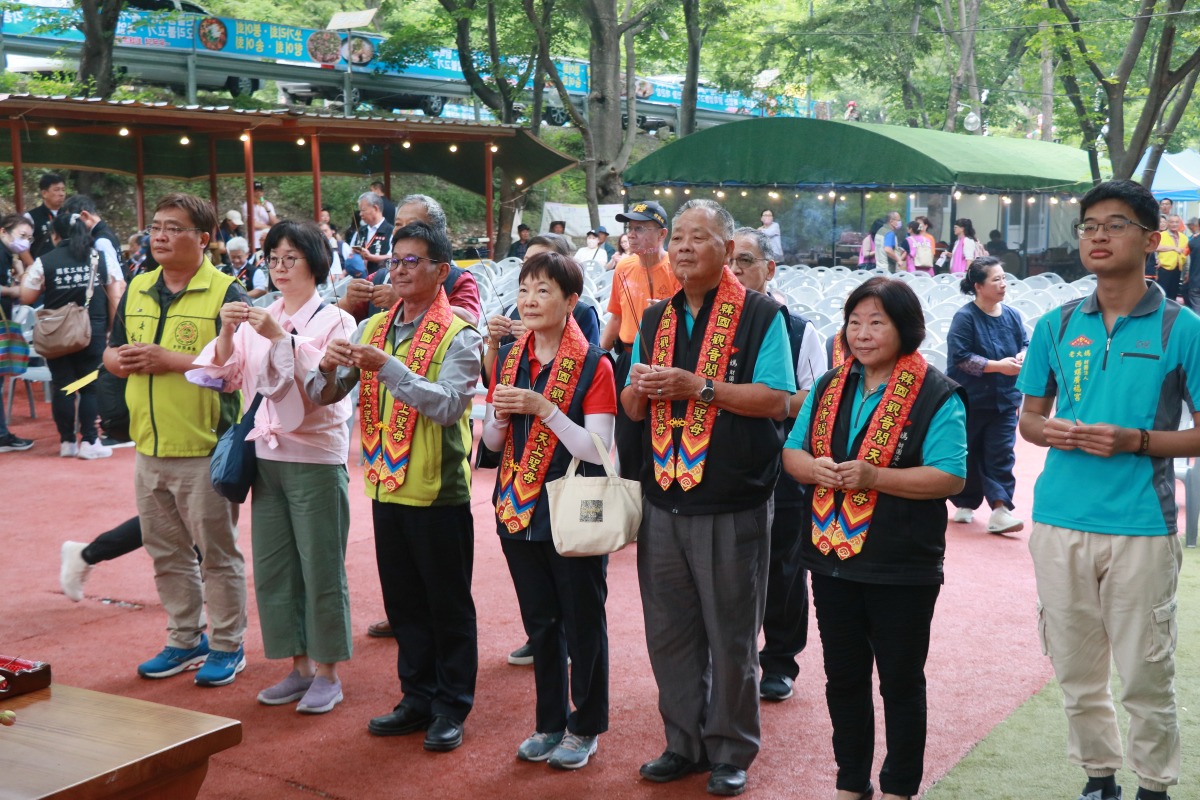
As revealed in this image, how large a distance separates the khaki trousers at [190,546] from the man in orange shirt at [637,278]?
1667 mm

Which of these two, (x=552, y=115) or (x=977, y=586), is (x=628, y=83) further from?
(x=977, y=586)

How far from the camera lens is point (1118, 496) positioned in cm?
319

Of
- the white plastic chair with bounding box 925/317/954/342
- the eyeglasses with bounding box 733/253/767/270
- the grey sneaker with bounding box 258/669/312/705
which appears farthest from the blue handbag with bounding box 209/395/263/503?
the white plastic chair with bounding box 925/317/954/342

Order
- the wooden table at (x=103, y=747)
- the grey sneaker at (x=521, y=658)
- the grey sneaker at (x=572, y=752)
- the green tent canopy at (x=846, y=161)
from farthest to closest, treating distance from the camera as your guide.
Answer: the green tent canopy at (x=846, y=161) < the grey sneaker at (x=521, y=658) < the grey sneaker at (x=572, y=752) < the wooden table at (x=103, y=747)

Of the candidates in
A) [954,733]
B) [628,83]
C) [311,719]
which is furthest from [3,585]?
[628,83]

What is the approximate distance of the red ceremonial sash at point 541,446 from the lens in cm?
374

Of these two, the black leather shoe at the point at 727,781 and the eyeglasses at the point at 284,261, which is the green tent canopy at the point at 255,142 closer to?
the eyeglasses at the point at 284,261

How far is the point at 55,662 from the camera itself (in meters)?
4.88

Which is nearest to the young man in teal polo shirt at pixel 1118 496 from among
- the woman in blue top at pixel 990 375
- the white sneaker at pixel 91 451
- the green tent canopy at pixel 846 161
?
the woman in blue top at pixel 990 375

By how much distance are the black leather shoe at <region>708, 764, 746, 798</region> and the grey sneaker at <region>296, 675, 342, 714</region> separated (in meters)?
1.53

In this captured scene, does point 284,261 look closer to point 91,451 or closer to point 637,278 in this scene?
point 637,278

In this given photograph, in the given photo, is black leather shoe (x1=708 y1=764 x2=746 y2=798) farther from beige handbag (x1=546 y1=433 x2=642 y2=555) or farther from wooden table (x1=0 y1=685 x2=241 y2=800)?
wooden table (x1=0 y1=685 x2=241 y2=800)

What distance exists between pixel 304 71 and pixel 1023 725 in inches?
995

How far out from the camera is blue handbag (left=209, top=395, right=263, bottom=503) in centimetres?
421
